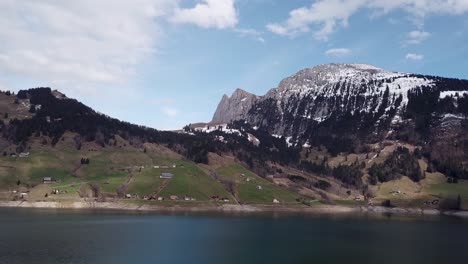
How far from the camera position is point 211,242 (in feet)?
330

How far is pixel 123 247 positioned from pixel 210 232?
32087 mm

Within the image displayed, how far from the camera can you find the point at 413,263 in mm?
80688

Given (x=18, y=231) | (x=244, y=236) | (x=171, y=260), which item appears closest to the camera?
(x=171, y=260)

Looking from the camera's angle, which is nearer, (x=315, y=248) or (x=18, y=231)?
(x=315, y=248)

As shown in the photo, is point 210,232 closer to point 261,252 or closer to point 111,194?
point 261,252

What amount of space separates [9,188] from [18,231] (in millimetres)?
100766

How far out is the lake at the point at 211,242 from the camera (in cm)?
8119

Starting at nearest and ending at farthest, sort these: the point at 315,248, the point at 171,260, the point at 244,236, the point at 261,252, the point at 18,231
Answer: the point at 171,260
the point at 261,252
the point at 315,248
the point at 18,231
the point at 244,236

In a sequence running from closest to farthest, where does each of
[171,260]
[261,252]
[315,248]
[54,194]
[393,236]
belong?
[171,260] → [261,252] → [315,248] → [393,236] → [54,194]

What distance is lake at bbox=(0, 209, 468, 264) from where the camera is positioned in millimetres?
81188

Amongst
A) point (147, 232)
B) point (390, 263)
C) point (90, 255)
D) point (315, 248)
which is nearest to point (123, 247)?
point (90, 255)

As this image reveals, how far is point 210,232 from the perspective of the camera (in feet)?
387

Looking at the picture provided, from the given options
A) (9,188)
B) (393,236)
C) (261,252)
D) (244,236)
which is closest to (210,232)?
(244,236)

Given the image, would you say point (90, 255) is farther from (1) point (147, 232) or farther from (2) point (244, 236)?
(2) point (244, 236)
